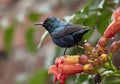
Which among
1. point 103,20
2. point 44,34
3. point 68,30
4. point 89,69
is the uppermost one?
point 103,20

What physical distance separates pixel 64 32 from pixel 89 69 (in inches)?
15.7

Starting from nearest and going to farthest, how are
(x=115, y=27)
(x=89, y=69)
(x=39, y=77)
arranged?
(x=89, y=69)
(x=115, y=27)
(x=39, y=77)

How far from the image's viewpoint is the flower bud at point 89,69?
7.00ft

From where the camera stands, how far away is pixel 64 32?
8.13 feet

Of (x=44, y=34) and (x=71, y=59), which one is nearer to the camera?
(x=71, y=59)

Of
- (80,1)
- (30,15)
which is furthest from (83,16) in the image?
(80,1)

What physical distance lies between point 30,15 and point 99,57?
1789 mm

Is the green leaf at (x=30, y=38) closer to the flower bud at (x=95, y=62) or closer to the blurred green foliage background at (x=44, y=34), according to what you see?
the blurred green foliage background at (x=44, y=34)

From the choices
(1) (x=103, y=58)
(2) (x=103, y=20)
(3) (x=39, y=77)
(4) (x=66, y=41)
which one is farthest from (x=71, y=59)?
(3) (x=39, y=77)

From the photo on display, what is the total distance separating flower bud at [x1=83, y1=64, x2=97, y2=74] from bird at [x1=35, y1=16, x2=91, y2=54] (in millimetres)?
236

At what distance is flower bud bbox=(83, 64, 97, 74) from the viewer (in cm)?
213

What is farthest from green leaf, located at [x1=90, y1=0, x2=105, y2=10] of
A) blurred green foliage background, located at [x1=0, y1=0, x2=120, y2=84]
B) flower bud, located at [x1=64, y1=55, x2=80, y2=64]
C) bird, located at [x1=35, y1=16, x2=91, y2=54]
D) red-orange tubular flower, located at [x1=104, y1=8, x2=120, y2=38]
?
flower bud, located at [x1=64, y1=55, x2=80, y2=64]

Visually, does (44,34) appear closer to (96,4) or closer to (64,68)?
(96,4)

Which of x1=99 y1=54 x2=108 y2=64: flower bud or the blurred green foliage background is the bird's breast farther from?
x1=99 y1=54 x2=108 y2=64: flower bud
